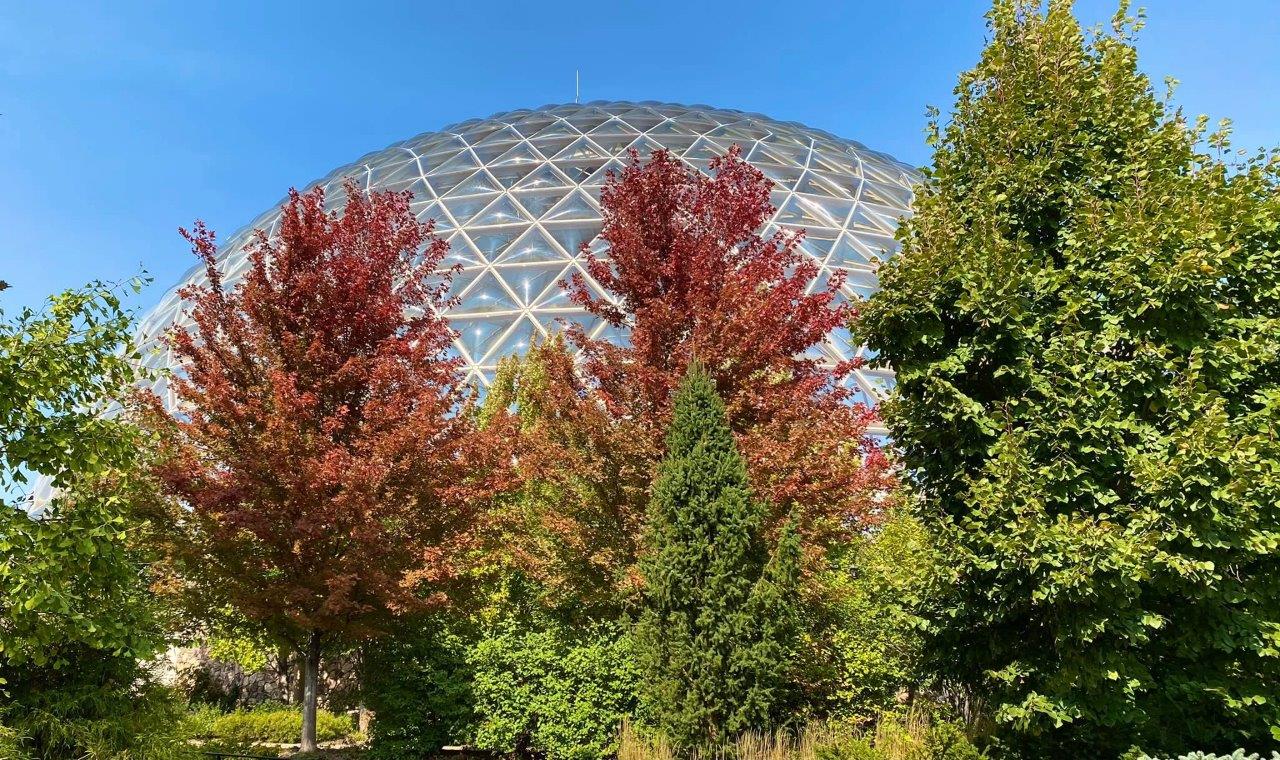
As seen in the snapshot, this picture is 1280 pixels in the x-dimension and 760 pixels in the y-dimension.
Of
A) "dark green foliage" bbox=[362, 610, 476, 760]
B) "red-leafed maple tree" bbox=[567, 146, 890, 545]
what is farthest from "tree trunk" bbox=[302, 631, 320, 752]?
"red-leafed maple tree" bbox=[567, 146, 890, 545]

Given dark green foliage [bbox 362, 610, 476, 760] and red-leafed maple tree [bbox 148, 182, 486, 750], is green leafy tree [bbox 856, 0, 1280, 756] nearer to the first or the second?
red-leafed maple tree [bbox 148, 182, 486, 750]

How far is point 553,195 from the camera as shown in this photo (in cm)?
2648

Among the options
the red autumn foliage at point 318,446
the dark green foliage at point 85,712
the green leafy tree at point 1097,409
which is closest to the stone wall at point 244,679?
the red autumn foliage at point 318,446

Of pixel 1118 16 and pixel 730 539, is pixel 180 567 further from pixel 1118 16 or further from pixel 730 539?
pixel 1118 16

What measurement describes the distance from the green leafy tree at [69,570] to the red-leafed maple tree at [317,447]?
165cm

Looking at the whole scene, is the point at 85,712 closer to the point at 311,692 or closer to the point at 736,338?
the point at 311,692

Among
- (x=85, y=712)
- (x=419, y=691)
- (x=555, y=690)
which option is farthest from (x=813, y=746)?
(x=85, y=712)

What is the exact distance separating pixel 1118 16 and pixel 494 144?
27767 mm

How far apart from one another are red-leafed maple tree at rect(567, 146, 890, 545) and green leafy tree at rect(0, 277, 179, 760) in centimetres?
629

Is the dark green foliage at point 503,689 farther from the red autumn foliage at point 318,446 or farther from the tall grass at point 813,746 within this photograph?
the tall grass at point 813,746

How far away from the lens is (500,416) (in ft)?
37.4

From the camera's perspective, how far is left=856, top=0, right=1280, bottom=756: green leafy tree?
5.78 metres

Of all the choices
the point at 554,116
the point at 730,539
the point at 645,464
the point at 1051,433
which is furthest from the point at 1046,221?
the point at 554,116

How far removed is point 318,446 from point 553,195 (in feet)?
61.1
